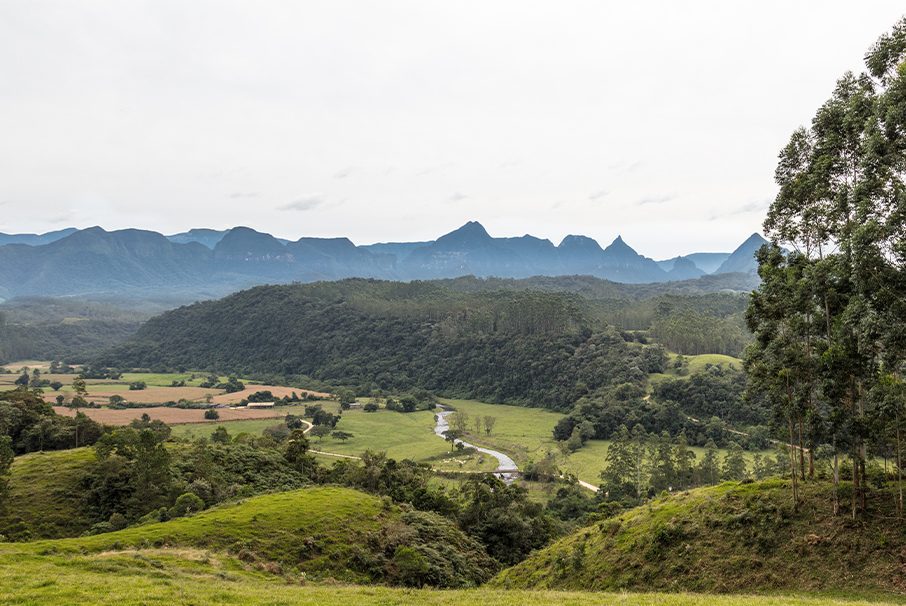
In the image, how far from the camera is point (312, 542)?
34.7m

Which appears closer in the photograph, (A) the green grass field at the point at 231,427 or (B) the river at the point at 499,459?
(B) the river at the point at 499,459

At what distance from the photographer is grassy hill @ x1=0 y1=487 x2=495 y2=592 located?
29516mm

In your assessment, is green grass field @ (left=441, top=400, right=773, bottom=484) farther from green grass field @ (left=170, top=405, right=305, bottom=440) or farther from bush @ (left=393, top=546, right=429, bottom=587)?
bush @ (left=393, top=546, right=429, bottom=587)

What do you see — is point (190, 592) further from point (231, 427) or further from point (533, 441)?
point (231, 427)

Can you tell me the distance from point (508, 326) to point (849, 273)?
165m

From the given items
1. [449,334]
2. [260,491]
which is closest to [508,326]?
[449,334]

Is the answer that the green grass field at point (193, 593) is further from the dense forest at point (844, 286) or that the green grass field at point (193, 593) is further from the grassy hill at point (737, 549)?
the dense forest at point (844, 286)

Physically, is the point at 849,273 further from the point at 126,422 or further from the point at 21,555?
the point at 126,422

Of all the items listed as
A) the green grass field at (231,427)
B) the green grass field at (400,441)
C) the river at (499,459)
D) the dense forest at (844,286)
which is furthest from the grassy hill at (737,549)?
the green grass field at (231,427)

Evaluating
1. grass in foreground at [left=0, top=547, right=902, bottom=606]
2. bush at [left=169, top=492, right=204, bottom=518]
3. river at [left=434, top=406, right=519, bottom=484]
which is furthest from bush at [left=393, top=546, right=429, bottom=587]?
river at [left=434, top=406, right=519, bottom=484]

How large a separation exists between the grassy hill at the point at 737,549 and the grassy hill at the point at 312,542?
655 centimetres

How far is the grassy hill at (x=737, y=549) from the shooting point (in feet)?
74.5

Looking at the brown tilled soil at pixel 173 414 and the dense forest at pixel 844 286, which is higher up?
the dense forest at pixel 844 286

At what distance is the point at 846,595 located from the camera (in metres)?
21.0
